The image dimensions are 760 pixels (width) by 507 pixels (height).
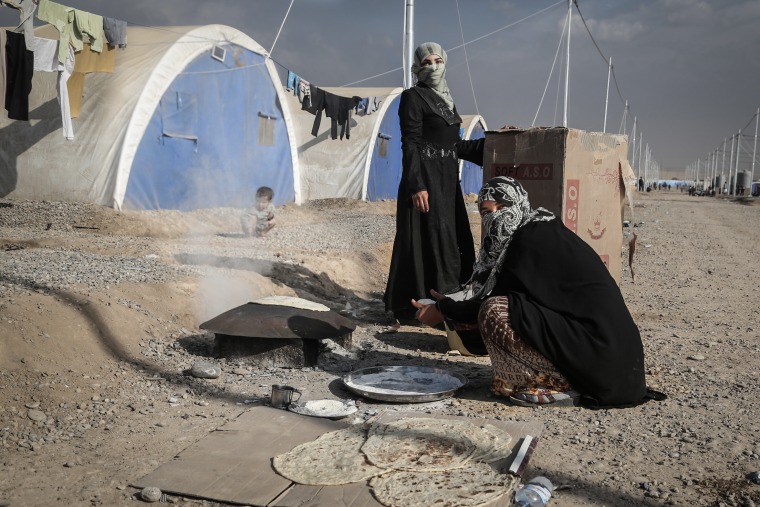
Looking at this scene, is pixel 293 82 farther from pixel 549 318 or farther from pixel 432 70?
pixel 549 318

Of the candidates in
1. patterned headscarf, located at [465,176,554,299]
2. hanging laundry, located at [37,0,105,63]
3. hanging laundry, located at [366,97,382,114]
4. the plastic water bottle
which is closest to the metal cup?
patterned headscarf, located at [465,176,554,299]

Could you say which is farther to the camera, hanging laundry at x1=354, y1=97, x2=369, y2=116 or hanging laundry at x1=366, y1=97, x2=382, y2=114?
hanging laundry at x1=366, y1=97, x2=382, y2=114

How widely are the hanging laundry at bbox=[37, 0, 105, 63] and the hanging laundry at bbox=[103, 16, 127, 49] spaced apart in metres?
0.10

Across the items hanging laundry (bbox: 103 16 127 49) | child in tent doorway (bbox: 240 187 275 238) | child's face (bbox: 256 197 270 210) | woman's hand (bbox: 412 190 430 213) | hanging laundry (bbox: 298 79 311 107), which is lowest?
child in tent doorway (bbox: 240 187 275 238)

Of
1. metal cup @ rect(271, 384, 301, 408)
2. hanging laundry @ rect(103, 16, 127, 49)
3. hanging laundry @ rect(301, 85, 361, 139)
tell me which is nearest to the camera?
metal cup @ rect(271, 384, 301, 408)

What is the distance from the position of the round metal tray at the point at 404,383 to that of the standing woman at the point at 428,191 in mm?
1068

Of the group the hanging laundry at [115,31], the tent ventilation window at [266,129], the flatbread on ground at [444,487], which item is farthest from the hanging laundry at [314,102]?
the flatbread on ground at [444,487]

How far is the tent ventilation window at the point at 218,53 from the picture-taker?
11523 mm

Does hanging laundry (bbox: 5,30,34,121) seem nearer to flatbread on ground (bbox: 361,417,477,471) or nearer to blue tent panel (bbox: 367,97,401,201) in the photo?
flatbread on ground (bbox: 361,417,477,471)

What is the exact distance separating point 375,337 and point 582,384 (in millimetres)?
1916

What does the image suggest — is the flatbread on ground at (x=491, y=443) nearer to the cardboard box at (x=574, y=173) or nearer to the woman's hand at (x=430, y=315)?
the woman's hand at (x=430, y=315)

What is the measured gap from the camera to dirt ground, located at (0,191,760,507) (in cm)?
257

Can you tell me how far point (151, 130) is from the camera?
34.2 ft

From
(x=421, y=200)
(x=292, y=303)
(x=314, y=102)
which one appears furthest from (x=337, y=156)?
(x=292, y=303)
